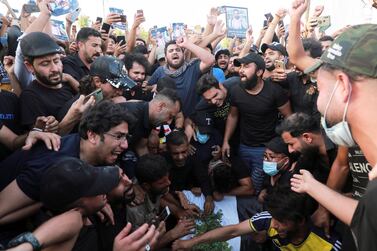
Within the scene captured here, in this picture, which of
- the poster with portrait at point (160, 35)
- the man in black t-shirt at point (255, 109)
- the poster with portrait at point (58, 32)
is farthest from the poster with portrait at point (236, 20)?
the man in black t-shirt at point (255, 109)

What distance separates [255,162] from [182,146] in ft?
3.43

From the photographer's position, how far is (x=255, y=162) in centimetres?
464

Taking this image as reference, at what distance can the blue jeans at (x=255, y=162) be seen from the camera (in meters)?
4.54

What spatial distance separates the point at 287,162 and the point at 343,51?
8.94ft

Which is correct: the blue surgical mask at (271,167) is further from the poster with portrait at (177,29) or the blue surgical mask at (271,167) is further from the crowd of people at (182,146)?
the poster with portrait at (177,29)

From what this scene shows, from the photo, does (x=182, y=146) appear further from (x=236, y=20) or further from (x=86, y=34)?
(x=236, y=20)

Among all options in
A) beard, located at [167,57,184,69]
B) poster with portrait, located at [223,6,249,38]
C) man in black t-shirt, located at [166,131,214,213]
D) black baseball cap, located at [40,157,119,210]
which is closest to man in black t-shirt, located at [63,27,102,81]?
beard, located at [167,57,184,69]

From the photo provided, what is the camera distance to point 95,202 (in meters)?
Result: 2.17

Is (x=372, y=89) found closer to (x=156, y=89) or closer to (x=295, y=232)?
(x=295, y=232)

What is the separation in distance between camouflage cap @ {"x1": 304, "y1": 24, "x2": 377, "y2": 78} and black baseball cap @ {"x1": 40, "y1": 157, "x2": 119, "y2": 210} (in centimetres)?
136

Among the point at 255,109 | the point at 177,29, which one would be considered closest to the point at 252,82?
the point at 255,109

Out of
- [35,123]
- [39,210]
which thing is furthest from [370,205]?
[35,123]

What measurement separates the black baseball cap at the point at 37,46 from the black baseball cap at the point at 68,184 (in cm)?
135

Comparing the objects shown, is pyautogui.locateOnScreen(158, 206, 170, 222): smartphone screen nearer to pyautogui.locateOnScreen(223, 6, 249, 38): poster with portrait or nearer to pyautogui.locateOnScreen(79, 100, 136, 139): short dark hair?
pyautogui.locateOnScreen(79, 100, 136, 139): short dark hair
